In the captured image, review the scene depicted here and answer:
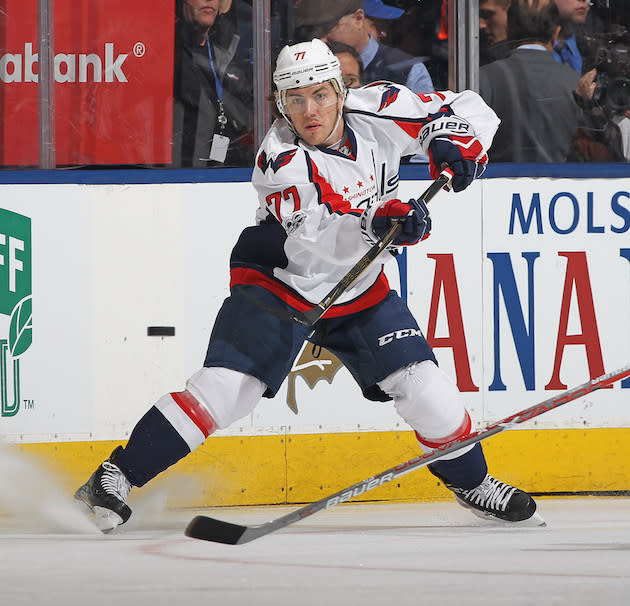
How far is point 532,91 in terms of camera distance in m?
3.62

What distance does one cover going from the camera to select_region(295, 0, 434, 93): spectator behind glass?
354 centimetres

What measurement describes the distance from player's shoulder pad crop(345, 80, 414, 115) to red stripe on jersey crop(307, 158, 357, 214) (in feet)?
0.81

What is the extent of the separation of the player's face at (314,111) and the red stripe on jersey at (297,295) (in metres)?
0.36

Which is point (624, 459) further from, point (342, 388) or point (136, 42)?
point (136, 42)

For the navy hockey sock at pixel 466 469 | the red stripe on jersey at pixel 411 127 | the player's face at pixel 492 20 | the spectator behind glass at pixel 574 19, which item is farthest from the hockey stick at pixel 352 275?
the spectator behind glass at pixel 574 19

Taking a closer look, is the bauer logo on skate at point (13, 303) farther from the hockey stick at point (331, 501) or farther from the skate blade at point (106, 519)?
the hockey stick at point (331, 501)

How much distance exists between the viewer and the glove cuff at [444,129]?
2791 millimetres

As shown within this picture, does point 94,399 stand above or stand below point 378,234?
below

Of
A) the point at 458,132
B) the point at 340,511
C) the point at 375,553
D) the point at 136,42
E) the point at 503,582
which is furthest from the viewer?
the point at 136,42

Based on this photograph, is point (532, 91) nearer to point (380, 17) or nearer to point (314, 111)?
point (380, 17)

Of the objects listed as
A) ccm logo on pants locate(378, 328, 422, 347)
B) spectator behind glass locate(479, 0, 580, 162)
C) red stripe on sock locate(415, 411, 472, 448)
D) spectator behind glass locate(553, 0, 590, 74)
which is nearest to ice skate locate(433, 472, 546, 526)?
red stripe on sock locate(415, 411, 472, 448)

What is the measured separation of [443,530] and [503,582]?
0.80 m

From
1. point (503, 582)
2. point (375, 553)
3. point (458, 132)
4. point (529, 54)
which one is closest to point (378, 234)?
Result: point (458, 132)

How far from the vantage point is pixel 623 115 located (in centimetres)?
363
